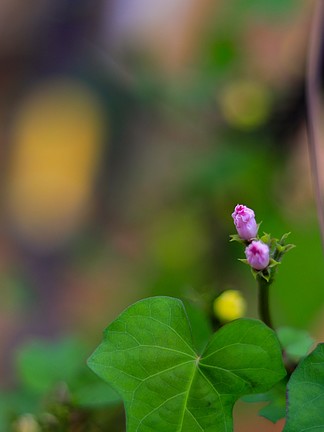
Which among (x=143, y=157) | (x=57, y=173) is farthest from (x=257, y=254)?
(x=57, y=173)

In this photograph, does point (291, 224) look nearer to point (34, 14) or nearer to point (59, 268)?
point (59, 268)

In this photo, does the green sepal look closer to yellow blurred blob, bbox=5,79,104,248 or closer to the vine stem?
the vine stem

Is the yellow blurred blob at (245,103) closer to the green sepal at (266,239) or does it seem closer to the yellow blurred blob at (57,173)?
the yellow blurred blob at (57,173)

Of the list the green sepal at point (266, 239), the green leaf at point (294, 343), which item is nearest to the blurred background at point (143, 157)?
the green leaf at point (294, 343)

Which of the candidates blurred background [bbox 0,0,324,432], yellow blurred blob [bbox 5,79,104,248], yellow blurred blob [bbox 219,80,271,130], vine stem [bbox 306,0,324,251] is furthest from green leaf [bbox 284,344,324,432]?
yellow blurred blob [bbox 5,79,104,248]

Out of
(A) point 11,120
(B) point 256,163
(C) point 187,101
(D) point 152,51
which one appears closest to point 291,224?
(B) point 256,163

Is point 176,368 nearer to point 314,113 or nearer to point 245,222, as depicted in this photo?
point 245,222
